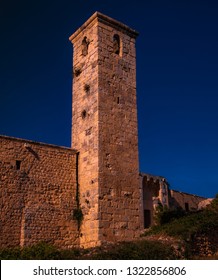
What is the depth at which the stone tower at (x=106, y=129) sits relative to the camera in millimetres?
13461

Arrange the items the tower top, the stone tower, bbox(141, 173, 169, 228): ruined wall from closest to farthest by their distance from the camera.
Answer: the stone tower, the tower top, bbox(141, 173, 169, 228): ruined wall

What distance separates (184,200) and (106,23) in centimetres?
1563

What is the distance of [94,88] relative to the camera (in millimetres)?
14555

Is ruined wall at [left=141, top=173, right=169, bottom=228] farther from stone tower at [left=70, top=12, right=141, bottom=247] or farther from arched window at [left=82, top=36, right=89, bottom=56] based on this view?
arched window at [left=82, top=36, right=89, bottom=56]

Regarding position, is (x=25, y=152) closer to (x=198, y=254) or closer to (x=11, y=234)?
(x=11, y=234)

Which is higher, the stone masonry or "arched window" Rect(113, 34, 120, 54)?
"arched window" Rect(113, 34, 120, 54)

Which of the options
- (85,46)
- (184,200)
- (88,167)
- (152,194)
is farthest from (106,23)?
(184,200)

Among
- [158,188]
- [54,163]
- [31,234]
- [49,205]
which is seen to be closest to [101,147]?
[54,163]

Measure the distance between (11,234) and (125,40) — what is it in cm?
856

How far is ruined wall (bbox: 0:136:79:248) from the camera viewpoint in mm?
12773

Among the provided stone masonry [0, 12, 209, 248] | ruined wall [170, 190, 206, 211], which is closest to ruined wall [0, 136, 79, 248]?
stone masonry [0, 12, 209, 248]

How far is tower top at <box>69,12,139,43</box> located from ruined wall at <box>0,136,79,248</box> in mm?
4989

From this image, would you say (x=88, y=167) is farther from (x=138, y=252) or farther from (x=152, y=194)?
(x=152, y=194)

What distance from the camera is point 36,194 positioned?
13438 mm
